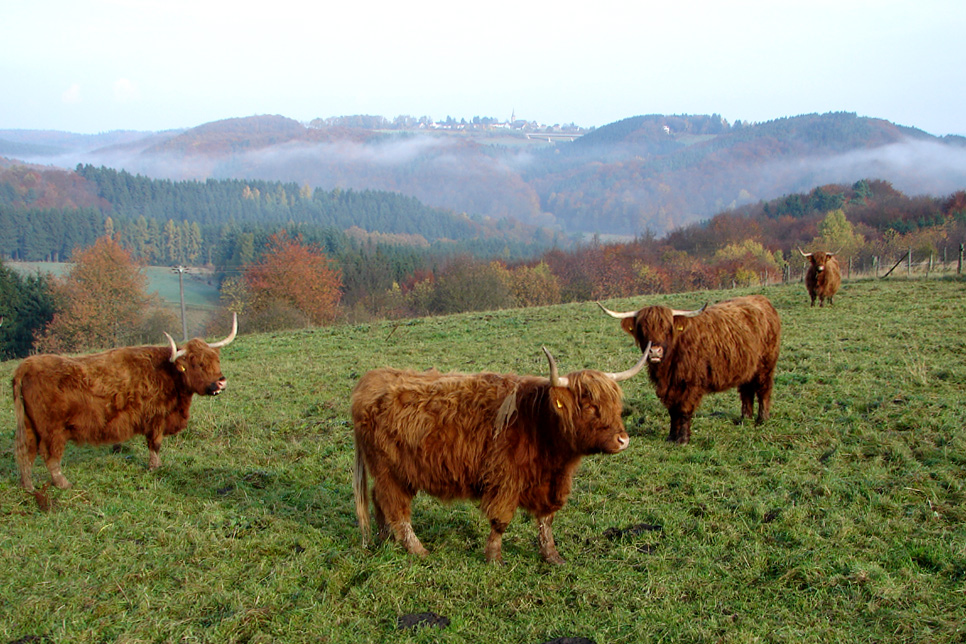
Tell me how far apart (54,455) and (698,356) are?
7589 mm

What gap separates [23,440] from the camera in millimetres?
6805

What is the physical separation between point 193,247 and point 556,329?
10759 cm

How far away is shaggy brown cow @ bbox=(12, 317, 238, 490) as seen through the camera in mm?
6863

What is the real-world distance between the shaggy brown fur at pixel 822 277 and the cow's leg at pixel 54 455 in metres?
17.0

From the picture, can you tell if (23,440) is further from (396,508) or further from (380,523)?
(396,508)

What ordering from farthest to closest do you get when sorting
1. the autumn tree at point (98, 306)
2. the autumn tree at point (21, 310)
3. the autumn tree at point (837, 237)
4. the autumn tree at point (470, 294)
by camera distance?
the autumn tree at point (837, 237), the autumn tree at point (470, 294), the autumn tree at point (98, 306), the autumn tree at point (21, 310)

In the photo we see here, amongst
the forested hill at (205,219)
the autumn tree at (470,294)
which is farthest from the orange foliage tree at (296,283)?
the forested hill at (205,219)

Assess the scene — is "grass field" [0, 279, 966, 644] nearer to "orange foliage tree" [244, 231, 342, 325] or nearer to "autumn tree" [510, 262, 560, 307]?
"orange foliage tree" [244, 231, 342, 325]

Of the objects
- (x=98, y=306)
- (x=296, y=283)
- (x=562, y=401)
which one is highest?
(x=562, y=401)

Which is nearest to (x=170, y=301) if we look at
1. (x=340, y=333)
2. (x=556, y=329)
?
(x=340, y=333)

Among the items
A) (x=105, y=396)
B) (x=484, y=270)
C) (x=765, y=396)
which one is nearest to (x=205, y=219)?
(x=484, y=270)

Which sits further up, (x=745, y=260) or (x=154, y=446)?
(x=745, y=260)

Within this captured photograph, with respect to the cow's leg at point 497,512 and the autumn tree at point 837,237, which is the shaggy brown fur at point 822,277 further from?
the autumn tree at point 837,237

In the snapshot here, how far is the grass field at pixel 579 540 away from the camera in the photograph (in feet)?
13.4
